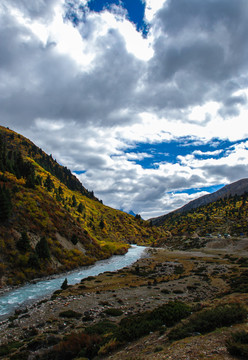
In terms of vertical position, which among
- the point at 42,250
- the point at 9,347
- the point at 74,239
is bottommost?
the point at 9,347

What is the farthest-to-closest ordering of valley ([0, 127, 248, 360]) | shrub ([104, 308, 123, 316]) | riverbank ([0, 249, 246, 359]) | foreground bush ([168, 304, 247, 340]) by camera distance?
shrub ([104, 308, 123, 316])
riverbank ([0, 249, 246, 359])
foreground bush ([168, 304, 247, 340])
valley ([0, 127, 248, 360])

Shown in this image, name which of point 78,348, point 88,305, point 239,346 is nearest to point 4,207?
point 88,305

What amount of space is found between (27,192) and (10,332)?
46.7m

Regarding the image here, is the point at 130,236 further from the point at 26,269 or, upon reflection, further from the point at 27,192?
the point at 26,269

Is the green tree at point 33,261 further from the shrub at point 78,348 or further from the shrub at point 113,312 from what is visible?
the shrub at point 78,348

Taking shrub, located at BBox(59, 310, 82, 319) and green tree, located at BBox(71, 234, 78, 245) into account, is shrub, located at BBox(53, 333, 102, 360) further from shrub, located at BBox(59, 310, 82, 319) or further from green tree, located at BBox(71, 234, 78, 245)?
green tree, located at BBox(71, 234, 78, 245)

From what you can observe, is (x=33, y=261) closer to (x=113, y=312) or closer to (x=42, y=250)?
(x=42, y=250)

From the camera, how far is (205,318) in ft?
43.3

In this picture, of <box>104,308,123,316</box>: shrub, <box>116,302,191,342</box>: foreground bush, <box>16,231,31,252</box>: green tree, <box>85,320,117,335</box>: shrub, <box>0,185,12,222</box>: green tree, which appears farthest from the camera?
<box>0,185,12,222</box>: green tree

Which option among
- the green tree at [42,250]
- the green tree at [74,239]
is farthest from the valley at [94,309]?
the green tree at [74,239]

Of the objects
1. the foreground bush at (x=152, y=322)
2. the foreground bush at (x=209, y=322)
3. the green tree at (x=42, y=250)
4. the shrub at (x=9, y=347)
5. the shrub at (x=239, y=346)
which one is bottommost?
the foreground bush at (x=152, y=322)

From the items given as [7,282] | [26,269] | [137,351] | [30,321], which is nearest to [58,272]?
[26,269]

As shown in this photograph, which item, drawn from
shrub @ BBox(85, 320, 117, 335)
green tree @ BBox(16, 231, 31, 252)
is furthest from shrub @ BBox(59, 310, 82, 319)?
green tree @ BBox(16, 231, 31, 252)

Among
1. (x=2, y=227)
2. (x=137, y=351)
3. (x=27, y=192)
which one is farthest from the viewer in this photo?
(x=27, y=192)
